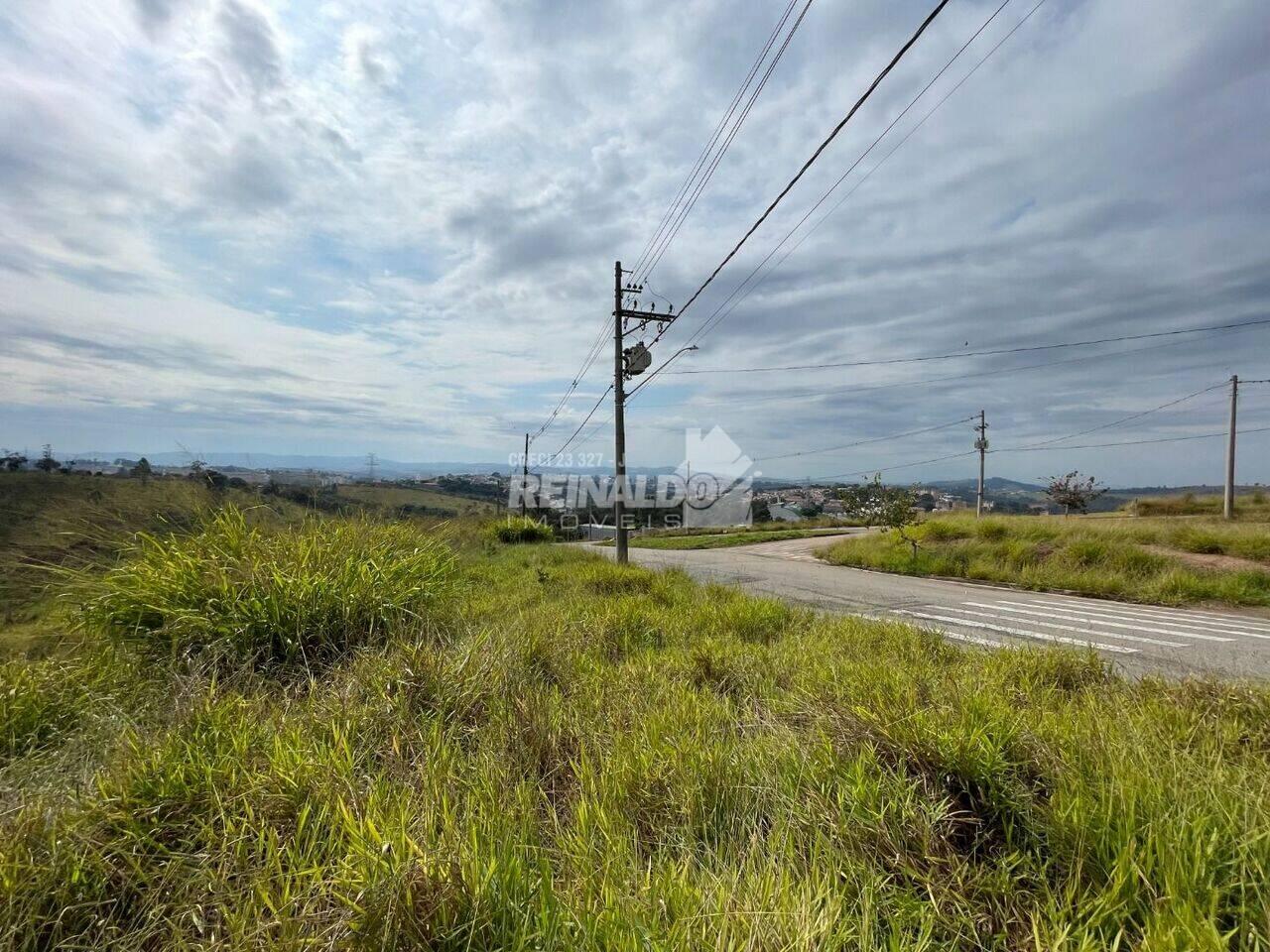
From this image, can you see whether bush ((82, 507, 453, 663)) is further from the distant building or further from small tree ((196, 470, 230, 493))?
the distant building

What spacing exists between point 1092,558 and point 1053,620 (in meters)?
6.31

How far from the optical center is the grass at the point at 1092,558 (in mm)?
10344

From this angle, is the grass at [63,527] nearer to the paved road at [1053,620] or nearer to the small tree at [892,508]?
the paved road at [1053,620]

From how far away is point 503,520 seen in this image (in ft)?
81.1

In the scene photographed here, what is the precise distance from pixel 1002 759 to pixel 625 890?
1565 mm

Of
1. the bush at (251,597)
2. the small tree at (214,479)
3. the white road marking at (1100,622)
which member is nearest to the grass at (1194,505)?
the white road marking at (1100,622)

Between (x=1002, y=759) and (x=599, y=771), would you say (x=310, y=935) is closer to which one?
(x=599, y=771)

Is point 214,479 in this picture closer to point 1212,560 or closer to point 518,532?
point 518,532

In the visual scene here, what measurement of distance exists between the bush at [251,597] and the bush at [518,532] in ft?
56.3

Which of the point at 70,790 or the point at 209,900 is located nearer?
the point at 209,900

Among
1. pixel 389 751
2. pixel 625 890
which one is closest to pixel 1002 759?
pixel 625 890

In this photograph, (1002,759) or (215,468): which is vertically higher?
(215,468)

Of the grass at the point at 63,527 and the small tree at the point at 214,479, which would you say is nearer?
the grass at the point at 63,527

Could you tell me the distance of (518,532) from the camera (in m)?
23.8
